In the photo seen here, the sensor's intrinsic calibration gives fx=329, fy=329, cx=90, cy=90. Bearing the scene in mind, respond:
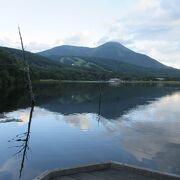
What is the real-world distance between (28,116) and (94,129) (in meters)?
21.0

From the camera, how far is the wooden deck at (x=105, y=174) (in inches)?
771

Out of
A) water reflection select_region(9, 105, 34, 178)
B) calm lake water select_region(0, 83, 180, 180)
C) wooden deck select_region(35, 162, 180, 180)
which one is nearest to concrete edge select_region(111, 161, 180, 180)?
wooden deck select_region(35, 162, 180, 180)

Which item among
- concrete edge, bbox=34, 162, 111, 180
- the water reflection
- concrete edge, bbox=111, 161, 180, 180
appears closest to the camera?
concrete edge, bbox=34, 162, 111, 180

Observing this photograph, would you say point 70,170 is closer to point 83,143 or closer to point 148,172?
point 148,172

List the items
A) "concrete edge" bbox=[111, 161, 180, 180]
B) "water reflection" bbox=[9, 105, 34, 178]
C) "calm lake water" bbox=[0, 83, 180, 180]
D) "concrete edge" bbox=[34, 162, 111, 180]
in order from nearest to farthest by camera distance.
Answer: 1. "concrete edge" bbox=[34, 162, 111, 180]
2. "concrete edge" bbox=[111, 161, 180, 180]
3. "calm lake water" bbox=[0, 83, 180, 180]
4. "water reflection" bbox=[9, 105, 34, 178]

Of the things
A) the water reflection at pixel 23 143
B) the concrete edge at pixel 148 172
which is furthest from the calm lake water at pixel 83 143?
the concrete edge at pixel 148 172

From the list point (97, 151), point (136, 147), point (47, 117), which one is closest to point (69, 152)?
point (97, 151)

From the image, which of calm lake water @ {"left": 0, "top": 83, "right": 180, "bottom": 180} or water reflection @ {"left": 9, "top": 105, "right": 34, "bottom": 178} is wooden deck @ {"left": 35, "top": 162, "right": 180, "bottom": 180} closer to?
calm lake water @ {"left": 0, "top": 83, "right": 180, "bottom": 180}

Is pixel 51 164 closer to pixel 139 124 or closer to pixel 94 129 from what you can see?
pixel 94 129

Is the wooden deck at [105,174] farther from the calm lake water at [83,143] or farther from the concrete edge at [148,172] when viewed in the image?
the calm lake water at [83,143]

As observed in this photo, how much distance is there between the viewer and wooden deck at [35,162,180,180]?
64.2 ft

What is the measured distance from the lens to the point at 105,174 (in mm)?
20375

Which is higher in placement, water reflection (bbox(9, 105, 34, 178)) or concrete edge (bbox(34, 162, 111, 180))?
concrete edge (bbox(34, 162, 111, 180))

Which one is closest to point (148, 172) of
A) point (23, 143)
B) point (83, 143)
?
point (83, 143)
